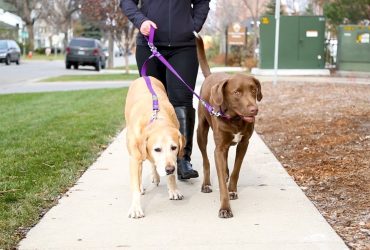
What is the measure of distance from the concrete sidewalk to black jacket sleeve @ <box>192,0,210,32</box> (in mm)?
1573

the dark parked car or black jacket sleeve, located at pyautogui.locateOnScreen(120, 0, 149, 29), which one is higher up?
black jacket sleeve, located at pyautogui.locateOnScreen(120, 0, 149, 29)

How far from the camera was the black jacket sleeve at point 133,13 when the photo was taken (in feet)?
17.4

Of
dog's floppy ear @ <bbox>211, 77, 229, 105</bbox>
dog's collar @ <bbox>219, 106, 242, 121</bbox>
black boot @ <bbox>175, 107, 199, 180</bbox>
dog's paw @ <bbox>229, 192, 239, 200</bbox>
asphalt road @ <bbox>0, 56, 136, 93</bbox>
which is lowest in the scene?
asphalt road @ <bbox>0, 56, 136, 93</bbox>

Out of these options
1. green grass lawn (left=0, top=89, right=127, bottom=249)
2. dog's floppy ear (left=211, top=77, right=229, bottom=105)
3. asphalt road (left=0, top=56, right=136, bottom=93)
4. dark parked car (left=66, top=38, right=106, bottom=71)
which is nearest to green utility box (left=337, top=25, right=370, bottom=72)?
asphalt road (left=0, top=56, right=136, bottom=93)

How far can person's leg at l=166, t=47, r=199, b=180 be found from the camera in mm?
5465

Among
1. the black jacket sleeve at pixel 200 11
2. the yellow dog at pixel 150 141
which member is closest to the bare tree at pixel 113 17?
the black jacket sleeve at pixel 200 11

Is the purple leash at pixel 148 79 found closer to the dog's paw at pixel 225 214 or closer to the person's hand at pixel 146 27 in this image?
the person's hand at pixel 146 27

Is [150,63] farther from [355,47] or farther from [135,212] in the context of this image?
[355,47]

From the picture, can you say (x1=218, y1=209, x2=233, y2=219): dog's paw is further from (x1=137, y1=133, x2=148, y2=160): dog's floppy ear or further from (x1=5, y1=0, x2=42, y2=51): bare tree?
(x1=5, y1=0, x2=42, y2=51): bare tree

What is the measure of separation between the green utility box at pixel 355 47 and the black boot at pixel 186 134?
17.6m

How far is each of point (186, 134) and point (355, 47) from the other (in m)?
17.8

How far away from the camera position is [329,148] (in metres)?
7.11

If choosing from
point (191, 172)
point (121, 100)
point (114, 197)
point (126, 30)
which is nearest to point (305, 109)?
point (121, 100)

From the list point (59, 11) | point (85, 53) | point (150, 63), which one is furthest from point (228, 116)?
point (59, 11)
